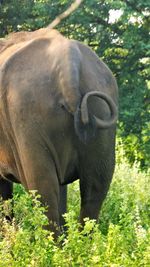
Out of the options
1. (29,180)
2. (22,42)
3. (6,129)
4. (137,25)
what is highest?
(137,25)

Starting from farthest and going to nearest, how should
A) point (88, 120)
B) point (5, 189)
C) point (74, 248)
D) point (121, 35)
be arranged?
1. point (121, 35)
2. point (5, 189)
3. point (88, 120)
4. point (74, 248)

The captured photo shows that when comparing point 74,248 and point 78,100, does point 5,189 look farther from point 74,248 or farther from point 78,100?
point 74,248

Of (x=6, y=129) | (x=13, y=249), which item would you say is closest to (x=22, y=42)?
(x=6, y=129)

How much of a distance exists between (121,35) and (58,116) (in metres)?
9.10

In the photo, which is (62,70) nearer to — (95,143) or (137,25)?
(95,143)

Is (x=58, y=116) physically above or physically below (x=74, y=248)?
above

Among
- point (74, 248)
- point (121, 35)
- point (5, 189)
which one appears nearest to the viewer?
point (74, 248)

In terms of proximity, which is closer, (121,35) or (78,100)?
(78,100)

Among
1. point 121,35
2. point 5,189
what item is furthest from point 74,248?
point 121,35

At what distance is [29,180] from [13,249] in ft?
4.39

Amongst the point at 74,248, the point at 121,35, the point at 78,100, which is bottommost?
the point at 74,248

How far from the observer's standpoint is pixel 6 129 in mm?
6512

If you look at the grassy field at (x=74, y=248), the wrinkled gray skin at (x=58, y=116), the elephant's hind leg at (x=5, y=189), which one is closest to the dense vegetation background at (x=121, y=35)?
the elephant's hind leg at (x=5, y=189)

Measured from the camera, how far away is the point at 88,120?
6.03 metres
